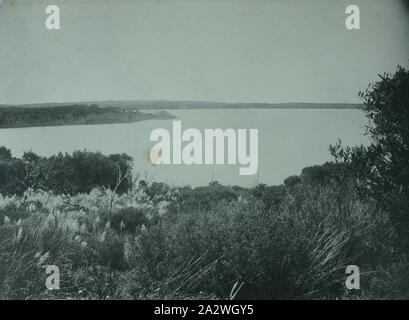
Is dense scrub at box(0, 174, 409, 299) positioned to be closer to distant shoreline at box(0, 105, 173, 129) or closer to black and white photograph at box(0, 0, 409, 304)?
black and white photograph at box(0, 0, 409, 304)

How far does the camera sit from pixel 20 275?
12.2 feet

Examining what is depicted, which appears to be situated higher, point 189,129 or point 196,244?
point 189,129

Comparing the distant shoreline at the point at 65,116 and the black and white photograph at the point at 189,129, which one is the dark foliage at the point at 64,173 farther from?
the distant shoreline at the point at 65,116

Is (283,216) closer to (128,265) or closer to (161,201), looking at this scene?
(161,201)

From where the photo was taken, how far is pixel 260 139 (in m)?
3.81

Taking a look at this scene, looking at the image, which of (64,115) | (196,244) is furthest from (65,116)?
(196,244)

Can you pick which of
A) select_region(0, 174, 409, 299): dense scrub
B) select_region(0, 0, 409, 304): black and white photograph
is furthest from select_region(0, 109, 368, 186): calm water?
select_region(0, 174, 409, 299): dense scrub

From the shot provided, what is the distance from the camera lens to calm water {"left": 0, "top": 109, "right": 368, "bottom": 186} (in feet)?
12.5

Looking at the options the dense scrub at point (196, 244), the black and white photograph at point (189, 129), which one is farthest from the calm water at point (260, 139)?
the dense scrub at point (196, 244)

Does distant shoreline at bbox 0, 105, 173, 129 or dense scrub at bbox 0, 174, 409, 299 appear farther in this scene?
distant shoreline at bbox 0, 105, 173, 129

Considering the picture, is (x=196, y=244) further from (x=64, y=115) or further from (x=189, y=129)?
(x=64, y=115)

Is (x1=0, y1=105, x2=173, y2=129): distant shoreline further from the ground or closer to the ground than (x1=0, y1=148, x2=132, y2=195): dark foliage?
further from the ground

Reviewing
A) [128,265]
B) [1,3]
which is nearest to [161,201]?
[128,265]

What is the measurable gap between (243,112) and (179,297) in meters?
1.62
